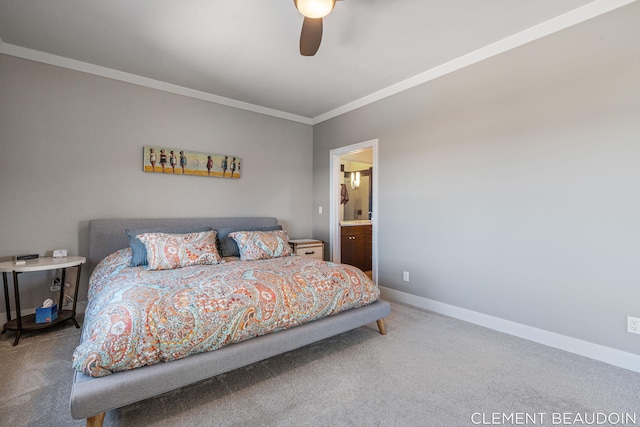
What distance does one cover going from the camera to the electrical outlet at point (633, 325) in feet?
6.88

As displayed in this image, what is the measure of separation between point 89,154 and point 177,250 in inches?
61.6

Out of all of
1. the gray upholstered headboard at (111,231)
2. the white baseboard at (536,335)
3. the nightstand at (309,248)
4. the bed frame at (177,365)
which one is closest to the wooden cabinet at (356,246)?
the nightstand at (309,248)

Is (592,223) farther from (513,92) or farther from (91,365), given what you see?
(91,365)

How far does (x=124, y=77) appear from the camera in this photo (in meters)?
3.37

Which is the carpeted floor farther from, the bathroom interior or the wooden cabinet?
the bathroom interior

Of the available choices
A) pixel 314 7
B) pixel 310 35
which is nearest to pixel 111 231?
pixel 310 35

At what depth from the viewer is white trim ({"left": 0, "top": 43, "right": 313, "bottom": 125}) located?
2.89 m

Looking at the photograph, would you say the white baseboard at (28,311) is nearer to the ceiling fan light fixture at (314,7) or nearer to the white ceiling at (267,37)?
the white ceiling at (267,37)

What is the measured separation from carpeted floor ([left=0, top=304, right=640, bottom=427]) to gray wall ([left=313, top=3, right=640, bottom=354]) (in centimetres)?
51

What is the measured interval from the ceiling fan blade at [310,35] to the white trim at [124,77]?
2181 millimetres

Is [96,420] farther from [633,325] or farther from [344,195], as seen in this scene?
[344,195]

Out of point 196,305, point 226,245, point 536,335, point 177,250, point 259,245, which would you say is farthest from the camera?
point 226,245

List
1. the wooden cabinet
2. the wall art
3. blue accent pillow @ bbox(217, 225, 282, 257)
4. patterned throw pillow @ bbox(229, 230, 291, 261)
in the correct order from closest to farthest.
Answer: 1. patterned throw pillow @ bbox(229, 230, 291, 261)
2. blue accent pillow @ bbox(217, 225, 282, 257)
3. the wall art
4. the wooden cabinet

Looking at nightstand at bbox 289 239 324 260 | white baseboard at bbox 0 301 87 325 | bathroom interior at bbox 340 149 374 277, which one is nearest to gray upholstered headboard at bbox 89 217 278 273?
white baseboard at bbox 0 301 87 325
